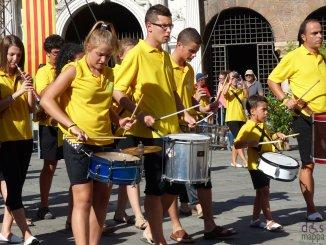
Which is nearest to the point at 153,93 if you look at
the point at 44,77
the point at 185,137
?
the point at 185,137

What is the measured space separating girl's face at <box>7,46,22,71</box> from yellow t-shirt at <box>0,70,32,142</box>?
0.14 m

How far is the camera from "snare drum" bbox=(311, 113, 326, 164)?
23.9 ft

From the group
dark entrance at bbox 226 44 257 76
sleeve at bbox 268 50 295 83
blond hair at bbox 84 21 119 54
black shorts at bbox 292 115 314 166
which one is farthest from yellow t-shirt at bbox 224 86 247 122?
dark entrance at bbox 226 44 257 76

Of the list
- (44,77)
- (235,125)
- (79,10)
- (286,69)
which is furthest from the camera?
(79,10)

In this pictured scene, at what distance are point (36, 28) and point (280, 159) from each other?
7742 mm

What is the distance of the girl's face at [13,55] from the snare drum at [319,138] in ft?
9.08

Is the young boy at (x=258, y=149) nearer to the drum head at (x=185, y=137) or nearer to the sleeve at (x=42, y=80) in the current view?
the drum head at (x=185, y=137)

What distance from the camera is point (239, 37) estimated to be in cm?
2116

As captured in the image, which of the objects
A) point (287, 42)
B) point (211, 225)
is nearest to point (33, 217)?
point (211, 225)

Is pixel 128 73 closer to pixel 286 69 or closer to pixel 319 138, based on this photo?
pixel 319 138

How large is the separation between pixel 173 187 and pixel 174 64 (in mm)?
1360

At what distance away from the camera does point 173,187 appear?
6.77m

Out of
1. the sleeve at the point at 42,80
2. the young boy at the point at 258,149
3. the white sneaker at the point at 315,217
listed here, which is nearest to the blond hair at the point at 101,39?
the young boy at the point at 258,149

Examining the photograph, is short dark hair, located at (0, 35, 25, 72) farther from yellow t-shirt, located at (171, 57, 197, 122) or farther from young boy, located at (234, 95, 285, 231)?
young boy, located at (234, 95, 285, 231)
